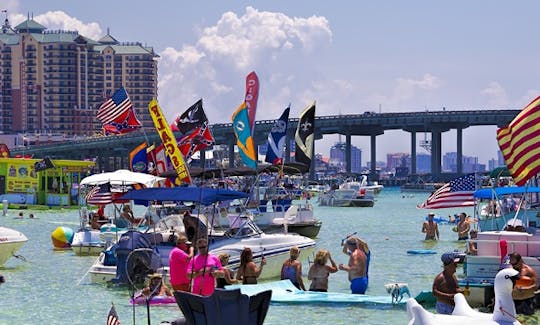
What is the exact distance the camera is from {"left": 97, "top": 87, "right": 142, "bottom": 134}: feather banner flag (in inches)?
1636

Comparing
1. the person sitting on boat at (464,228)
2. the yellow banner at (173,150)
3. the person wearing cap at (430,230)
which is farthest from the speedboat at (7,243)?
the person wearing cap at (430,230)

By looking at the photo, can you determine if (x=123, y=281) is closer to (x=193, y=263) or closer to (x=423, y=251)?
(x=193, y=263)

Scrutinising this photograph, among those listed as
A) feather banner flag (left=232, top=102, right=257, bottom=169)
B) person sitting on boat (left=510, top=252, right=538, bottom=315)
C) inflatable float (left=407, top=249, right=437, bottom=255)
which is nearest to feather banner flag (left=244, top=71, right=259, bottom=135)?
feather banner flag (left=232, top=102, right=257, bottom=169)

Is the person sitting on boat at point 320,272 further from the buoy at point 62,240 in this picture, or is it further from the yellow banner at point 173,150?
the buoy at point 62,240

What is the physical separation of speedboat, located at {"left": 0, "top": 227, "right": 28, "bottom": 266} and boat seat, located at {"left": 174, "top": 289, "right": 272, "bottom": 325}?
18963mm

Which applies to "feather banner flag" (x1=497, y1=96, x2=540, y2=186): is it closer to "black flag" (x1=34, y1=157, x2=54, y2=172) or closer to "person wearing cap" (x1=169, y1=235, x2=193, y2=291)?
"person wearing cap" (x1=169, y1=235, x2=193, y2=291)

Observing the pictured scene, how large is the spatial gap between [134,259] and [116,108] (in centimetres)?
1856

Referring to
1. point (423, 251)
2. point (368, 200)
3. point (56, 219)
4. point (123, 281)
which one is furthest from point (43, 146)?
point (123, 281)

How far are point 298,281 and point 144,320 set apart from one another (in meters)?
3.75

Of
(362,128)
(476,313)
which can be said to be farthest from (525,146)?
(362,128)

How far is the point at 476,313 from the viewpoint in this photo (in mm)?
14516

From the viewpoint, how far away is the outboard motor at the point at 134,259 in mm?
24031

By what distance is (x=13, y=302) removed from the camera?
79.2ft

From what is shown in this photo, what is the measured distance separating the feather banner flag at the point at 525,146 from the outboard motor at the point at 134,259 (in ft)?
24.5
